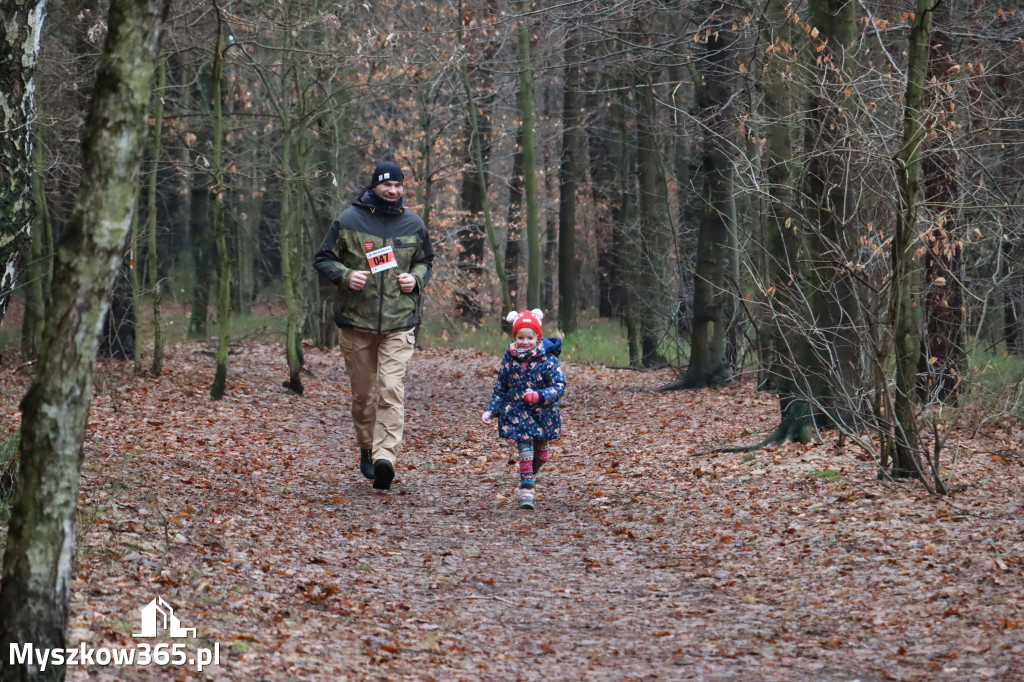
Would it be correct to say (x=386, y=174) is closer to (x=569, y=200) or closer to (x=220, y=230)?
(x=220, y=230)

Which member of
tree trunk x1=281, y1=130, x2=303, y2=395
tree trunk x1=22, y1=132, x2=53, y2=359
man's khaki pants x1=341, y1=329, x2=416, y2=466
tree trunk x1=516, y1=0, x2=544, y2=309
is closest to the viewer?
man's khaki pants x1=341, y1=329, x2=416, y2=466

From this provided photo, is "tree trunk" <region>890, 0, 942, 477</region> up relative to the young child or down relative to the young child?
up

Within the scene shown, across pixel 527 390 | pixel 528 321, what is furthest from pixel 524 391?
pixel 528 321

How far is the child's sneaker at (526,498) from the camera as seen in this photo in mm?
8477

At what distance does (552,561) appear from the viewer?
270 inches

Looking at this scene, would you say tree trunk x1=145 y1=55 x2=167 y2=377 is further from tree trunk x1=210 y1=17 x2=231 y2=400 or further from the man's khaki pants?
the man's khaki pants

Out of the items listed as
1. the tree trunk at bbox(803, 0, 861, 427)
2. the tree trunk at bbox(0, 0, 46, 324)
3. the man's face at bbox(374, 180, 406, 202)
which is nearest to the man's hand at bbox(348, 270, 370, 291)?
the man's face at bbox(374, 180, 406, 202)

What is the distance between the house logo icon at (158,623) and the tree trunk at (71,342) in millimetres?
984

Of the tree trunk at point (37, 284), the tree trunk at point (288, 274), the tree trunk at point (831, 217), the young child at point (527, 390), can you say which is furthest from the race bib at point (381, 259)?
the tree trunk at point (37, 284)

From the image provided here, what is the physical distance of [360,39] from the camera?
14.9m

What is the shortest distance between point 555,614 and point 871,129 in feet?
21.6

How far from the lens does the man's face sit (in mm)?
Result: 8656

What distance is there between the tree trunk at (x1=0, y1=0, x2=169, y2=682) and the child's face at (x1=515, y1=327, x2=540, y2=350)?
5.16 meters

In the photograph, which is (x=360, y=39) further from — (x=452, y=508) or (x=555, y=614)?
(x=555, y=614)
